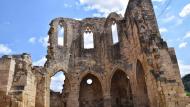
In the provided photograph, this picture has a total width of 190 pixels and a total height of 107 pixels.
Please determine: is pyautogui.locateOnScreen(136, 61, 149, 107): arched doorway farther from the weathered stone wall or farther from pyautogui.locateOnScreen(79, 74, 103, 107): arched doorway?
the weathered stone wall

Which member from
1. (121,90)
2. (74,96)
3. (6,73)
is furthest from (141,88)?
(6,73)

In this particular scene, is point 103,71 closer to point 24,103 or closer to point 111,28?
point 111,28

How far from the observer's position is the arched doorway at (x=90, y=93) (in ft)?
59.7

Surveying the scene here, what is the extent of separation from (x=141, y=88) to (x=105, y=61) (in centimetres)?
370

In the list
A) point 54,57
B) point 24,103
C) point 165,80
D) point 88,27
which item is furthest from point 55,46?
point 165,80

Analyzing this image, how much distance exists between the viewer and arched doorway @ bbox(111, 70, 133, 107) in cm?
1797

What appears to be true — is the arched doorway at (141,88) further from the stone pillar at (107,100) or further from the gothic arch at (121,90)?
the stone pillar at (107,100)

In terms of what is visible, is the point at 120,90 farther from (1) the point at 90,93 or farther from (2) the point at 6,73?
(2) the point at 6,73

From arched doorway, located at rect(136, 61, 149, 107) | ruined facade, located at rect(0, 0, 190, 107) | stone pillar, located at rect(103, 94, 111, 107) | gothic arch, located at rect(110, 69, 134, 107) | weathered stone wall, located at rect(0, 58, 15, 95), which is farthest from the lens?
gothic arch, located at rect(110, 69, 134, 107)

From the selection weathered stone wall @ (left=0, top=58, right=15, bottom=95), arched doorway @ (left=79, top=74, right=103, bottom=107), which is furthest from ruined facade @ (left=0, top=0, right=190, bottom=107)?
weathered stone wall @ (left=0, top=58, right=15, bottom=95)

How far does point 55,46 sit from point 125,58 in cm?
553

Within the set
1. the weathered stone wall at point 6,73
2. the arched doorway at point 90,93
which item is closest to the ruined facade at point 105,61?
the arched doorway at point 90,93

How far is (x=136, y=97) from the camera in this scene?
16.3 meters

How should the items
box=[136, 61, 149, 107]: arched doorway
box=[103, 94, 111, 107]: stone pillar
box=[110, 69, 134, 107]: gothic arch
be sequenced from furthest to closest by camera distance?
box=[110, 69, 134, 107]: gothic arch → box=[103, 94, 111, 107]: stone pillar → box=[136, 61, 149, 107]: arched doorway
